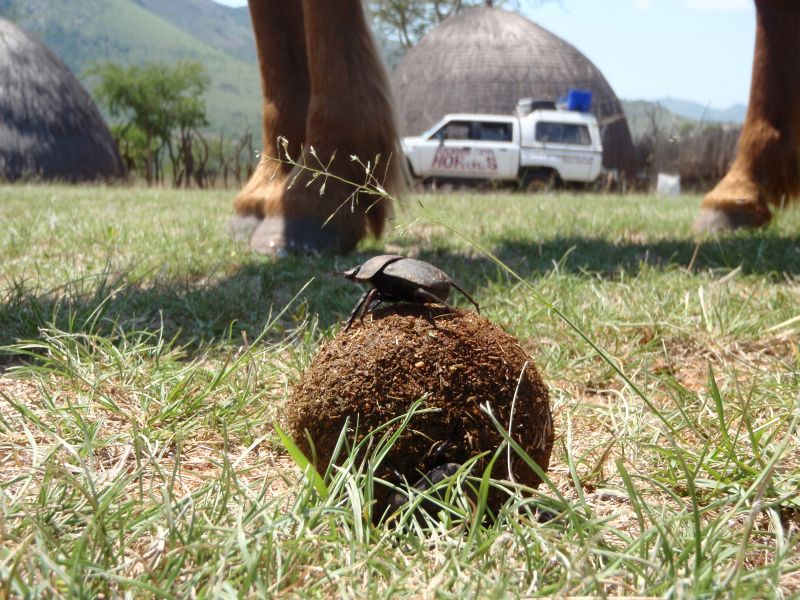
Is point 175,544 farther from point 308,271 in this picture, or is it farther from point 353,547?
point 308,271

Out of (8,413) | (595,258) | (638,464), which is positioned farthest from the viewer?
(595,258)

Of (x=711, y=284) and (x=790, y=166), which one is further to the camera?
(x=790, y=166)

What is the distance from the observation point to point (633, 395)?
204 cm

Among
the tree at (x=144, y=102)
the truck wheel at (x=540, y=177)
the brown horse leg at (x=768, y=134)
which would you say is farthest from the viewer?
the tree at (x=144, y=102)

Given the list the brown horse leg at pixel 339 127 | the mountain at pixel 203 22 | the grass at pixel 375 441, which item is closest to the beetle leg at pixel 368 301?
the grass at pixel 375 441

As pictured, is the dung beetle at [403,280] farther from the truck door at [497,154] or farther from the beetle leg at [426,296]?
the truck door at [497,154]

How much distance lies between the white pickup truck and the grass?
12.8m

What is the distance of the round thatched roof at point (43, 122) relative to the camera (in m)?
13.3

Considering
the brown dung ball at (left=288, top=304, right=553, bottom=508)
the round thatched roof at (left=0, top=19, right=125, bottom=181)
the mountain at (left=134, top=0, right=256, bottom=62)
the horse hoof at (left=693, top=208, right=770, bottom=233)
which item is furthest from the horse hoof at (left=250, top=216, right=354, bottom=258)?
the mountain at (left=134, top=0, right=256, bottom=62)

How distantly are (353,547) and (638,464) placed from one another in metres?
0.75

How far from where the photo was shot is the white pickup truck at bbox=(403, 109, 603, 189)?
16.3m

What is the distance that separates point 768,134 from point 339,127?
2466mm

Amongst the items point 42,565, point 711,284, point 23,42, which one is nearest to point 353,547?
point 42,565

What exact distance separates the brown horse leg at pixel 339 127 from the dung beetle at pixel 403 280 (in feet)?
5.87
